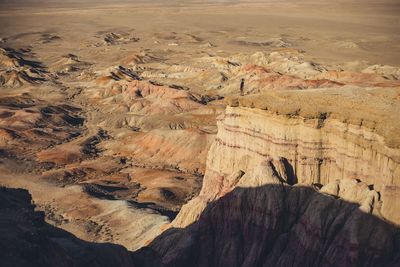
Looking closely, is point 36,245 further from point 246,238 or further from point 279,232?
point 279,232

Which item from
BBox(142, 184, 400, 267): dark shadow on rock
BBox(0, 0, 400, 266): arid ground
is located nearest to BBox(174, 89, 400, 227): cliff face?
BBox(0, 0, 400, 266): arid ground

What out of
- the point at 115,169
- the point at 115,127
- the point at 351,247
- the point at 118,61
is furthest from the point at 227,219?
the point at 118,61

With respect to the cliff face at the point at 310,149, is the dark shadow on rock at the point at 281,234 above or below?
below

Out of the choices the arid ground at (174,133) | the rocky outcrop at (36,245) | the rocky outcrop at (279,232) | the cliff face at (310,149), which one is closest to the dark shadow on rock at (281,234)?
the rocky outcrop at (279,232)

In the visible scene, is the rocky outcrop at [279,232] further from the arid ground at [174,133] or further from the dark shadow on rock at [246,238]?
the arid ground at [174,133]

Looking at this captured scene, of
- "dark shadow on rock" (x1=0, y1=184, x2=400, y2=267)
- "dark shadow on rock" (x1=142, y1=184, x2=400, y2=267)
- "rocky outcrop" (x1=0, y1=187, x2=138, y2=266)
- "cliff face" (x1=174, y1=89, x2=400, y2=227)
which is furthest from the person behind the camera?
"cliff face" (x1=174, y1=89, x2=400, y2=227)

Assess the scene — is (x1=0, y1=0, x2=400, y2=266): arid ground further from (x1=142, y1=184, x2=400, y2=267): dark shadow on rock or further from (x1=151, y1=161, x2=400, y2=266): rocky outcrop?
(x1=142, y1=184, x2=400, y2=267): dark shadow on rock
